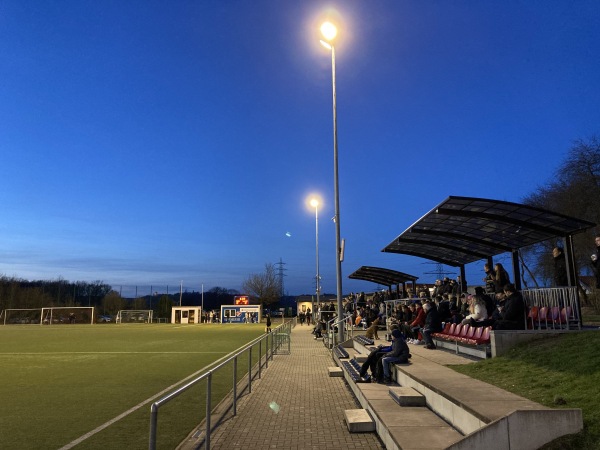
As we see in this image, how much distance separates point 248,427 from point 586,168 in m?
31.0

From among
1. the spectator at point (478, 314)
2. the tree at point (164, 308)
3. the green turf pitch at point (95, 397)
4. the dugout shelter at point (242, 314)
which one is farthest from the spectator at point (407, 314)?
the tree at point (164, 308)

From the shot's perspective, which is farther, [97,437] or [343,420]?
[343,420]

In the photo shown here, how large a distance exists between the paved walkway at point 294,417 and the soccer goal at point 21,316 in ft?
226

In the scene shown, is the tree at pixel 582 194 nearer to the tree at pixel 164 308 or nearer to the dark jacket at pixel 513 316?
the dark jacket at pixel 513 316

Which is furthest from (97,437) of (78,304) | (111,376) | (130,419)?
(78,304)

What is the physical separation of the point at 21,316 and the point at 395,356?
7660 cm

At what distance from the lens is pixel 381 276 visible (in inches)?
1008

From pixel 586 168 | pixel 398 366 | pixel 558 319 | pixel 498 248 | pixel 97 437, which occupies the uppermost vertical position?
pixel 586 168

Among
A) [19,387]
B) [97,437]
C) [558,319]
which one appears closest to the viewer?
[97,437]

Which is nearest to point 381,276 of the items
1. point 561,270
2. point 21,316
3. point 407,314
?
point 407,314

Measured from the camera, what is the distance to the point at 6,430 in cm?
729

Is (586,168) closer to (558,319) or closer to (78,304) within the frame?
(558,319)

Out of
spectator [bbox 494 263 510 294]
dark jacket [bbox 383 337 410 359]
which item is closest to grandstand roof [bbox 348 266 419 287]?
spectator [bbox 494 263 510 294]

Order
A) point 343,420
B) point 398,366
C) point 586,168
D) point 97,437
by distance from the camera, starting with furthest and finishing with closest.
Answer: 1. point 586,168
2. point 398,366
3. point 343,420
4. point 97,437
